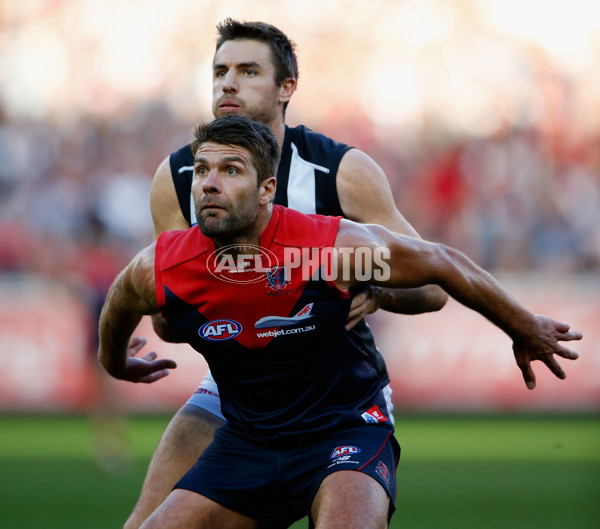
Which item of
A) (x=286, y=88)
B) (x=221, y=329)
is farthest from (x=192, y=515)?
(x=286, y=88)

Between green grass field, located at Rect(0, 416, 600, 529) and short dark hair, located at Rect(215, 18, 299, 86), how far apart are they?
9.81 ft

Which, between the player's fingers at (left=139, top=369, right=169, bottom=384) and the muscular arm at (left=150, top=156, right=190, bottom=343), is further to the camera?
the player's fingers at (left=139, top=369, right=169, bottom=384)

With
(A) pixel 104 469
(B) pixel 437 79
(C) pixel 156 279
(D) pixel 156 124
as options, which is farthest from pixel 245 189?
(B) pixel 437 79

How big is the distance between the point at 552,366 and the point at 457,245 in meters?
10.8

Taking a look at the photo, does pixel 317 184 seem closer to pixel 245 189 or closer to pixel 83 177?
pixel 245 189

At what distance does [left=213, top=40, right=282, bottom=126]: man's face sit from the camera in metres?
5.63

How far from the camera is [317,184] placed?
5449 millimetres

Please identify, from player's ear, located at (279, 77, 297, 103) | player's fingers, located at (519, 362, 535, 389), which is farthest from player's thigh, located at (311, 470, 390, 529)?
player's ear, located at (279, 77, 297, 103)

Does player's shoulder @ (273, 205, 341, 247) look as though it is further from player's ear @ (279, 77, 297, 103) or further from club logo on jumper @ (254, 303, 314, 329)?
player's ear @ (279, 77, 297, 103)

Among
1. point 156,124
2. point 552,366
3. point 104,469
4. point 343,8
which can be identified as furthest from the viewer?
point 343,8

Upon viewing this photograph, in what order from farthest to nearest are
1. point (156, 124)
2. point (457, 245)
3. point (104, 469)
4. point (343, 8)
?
1. point (343, 8)
2. point (156, 124)
3. point (457, 245)
4. point (104, 469)

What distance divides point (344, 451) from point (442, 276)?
93 centimetres

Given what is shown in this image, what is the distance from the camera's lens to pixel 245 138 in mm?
4812

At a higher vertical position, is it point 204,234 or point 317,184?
point 317,184
